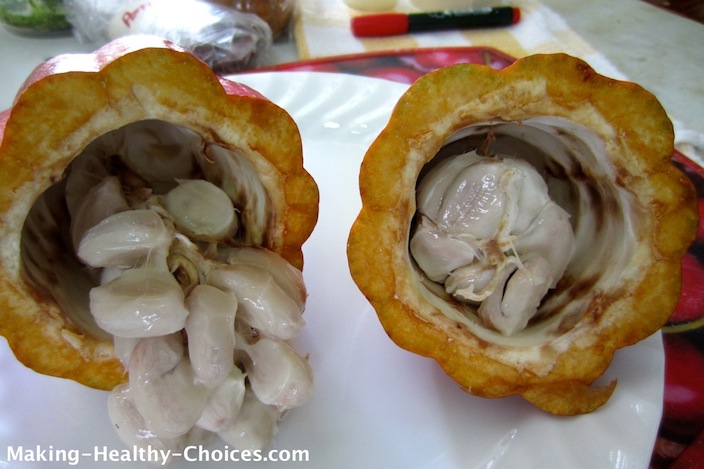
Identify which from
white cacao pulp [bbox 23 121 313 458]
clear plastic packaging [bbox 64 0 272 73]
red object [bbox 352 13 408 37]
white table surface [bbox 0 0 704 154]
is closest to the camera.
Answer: white cacao pulp [bbox 23 121 313 458]

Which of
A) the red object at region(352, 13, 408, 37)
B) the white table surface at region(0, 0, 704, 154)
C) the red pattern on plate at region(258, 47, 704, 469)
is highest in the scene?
the red object at region(352, 13, 408, 37)

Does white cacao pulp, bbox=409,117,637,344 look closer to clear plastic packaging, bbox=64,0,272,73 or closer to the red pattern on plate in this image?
the red pattern on plate

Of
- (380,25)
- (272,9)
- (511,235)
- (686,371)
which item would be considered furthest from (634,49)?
(511,235)

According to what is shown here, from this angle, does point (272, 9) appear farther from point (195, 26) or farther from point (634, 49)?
point (634, 49)

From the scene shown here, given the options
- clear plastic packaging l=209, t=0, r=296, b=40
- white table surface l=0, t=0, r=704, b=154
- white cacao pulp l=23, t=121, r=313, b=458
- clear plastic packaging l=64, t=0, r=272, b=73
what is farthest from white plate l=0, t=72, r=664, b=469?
clear plastic packaging l=209, t=0, r=296, b=40

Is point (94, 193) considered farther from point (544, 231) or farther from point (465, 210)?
point (544, 231)

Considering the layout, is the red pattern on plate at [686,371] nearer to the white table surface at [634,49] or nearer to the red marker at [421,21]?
the white table surface at [634,49]
